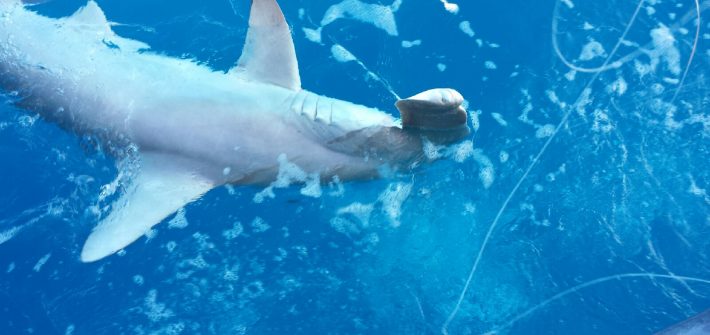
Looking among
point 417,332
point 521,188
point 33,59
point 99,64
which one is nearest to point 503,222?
point 521,188

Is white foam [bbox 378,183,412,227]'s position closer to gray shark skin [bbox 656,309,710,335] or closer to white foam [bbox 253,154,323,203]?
white foam [bbox 253,154,323,203]

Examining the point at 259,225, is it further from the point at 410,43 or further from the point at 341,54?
Answer: the point at 410,43

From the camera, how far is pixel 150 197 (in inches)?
144

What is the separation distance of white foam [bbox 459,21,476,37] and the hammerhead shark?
1.13m

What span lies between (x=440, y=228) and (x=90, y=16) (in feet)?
10.1

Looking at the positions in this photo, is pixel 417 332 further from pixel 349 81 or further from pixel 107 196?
pixel 107 196

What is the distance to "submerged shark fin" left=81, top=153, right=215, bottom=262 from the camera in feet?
11.6

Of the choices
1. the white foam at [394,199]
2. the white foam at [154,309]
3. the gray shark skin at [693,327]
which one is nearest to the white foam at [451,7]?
the white foam at [394,199]

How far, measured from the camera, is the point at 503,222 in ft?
13.2

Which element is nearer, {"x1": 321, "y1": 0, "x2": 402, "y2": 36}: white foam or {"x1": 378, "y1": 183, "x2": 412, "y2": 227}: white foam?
{"x1": 378, "y1": 183, "x2": 412, "y2": 227}: white foam

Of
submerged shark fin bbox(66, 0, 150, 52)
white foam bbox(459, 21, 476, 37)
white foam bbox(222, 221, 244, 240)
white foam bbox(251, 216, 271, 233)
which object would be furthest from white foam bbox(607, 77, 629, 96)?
submerged shark fin bbox(66, 0, 150, 52)

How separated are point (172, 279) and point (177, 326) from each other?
1.08ft

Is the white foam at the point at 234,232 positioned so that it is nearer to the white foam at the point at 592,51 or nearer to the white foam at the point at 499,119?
the white foam at the point at 499,119

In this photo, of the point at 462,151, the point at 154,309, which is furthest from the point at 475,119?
the point at 154,309
